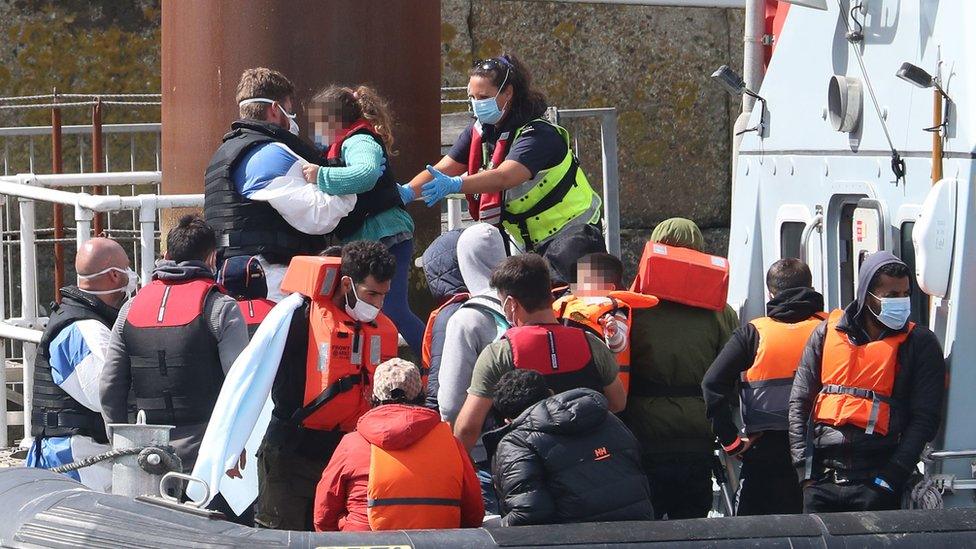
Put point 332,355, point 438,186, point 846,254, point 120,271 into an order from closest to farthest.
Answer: point 332,355 < point 120,271 < point 846,254 < point 438,186

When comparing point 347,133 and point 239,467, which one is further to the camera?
point 347,133

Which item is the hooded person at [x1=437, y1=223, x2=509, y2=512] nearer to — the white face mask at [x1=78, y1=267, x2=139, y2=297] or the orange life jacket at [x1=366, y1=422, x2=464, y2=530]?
the orange life jacket at [x1=366, y1=422, x2=464, y2=530]

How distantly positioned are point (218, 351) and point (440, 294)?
2.96 ft

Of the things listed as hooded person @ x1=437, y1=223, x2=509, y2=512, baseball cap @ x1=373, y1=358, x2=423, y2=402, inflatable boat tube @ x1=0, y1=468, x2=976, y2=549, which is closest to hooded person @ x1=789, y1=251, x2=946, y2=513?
inflatable boat tube @ x1=0, y1=468, x2=976, y2=549

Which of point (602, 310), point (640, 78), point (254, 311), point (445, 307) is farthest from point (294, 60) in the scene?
point (640, 78)

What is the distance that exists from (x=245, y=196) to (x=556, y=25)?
6.24 meters

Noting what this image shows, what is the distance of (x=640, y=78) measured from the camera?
11648mm

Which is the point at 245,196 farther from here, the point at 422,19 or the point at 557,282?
the point at 422,19

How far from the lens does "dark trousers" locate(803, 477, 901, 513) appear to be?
4.59 meters

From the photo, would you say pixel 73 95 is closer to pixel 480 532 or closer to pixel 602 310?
pixel 602 310

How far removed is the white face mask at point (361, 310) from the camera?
4.89 m

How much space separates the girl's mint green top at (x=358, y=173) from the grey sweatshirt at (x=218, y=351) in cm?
86

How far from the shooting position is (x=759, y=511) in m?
5.17

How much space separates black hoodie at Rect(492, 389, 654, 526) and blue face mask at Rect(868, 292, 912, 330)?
1021 millimetres
